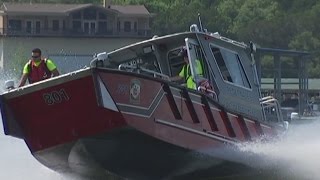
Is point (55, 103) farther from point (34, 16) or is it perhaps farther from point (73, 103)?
point (34, 16)

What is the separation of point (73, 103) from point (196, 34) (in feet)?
9.50

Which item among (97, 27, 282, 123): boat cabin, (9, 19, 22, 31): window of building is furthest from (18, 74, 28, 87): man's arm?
(9, 19, 22, 31): window of building

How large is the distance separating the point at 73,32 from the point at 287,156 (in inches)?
3275

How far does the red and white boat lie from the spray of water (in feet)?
0.78

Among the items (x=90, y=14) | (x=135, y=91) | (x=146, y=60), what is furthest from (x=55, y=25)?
(x=135, y=91)

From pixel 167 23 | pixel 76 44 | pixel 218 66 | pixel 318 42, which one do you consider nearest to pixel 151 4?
pixel 167 23

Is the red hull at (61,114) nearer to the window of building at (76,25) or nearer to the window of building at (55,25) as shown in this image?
the window of building at (55,25)

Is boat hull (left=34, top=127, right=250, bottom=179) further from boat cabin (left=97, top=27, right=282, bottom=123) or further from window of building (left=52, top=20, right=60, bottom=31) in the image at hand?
window of building (left=52, top=20, right=60, bottom=31)

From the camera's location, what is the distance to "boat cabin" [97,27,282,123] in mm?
16375

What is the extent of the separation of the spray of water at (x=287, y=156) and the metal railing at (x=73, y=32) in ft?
239

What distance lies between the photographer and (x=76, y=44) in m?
95.2

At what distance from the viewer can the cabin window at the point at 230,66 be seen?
55.1ft

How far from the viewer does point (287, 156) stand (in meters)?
17.6

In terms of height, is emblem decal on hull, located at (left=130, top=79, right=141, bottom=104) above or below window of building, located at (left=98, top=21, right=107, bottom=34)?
above
